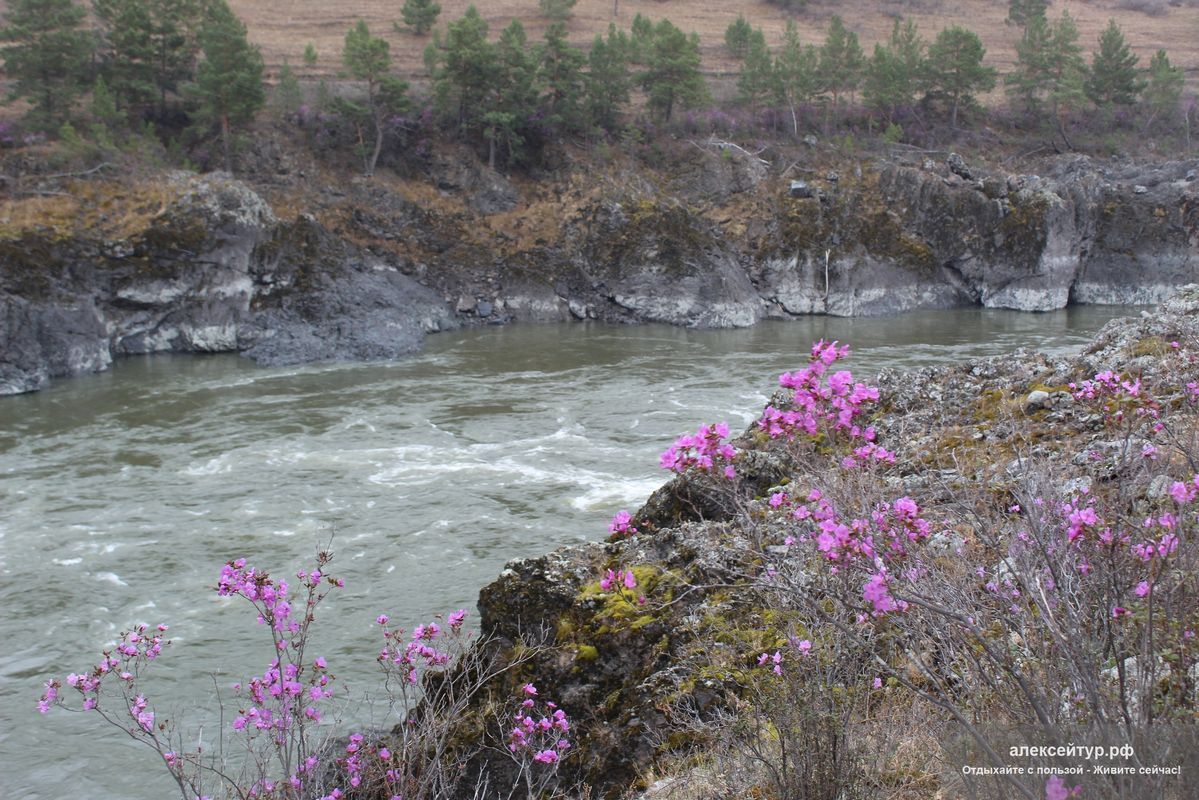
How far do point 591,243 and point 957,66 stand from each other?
29.0 meters

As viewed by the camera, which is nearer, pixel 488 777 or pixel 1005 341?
pixel 488 777

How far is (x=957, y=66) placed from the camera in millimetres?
56656

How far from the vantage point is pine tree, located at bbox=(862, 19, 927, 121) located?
2212 inches

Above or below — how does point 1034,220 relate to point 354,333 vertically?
above

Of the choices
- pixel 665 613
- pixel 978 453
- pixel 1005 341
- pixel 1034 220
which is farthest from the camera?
pixel 1034 220

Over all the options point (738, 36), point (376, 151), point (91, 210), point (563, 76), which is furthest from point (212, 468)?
point (738, 36)

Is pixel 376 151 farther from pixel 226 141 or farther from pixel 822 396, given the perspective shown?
pixel 822 396

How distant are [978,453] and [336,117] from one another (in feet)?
145

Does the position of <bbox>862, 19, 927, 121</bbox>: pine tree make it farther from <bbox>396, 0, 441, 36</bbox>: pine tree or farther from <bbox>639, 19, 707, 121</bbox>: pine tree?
<bbox>396, 0, 441, 36</bbox>: pine tree

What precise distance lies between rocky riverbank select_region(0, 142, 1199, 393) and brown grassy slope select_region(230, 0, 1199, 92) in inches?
862

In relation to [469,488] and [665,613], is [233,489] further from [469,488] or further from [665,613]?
[665,613]

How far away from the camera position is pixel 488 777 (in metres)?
6.75

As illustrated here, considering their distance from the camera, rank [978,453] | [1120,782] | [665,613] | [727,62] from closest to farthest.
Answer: [1120,782] → [665,613] → [978,453] → [727,62]

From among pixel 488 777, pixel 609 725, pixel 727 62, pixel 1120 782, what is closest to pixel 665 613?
pixel 609 725
